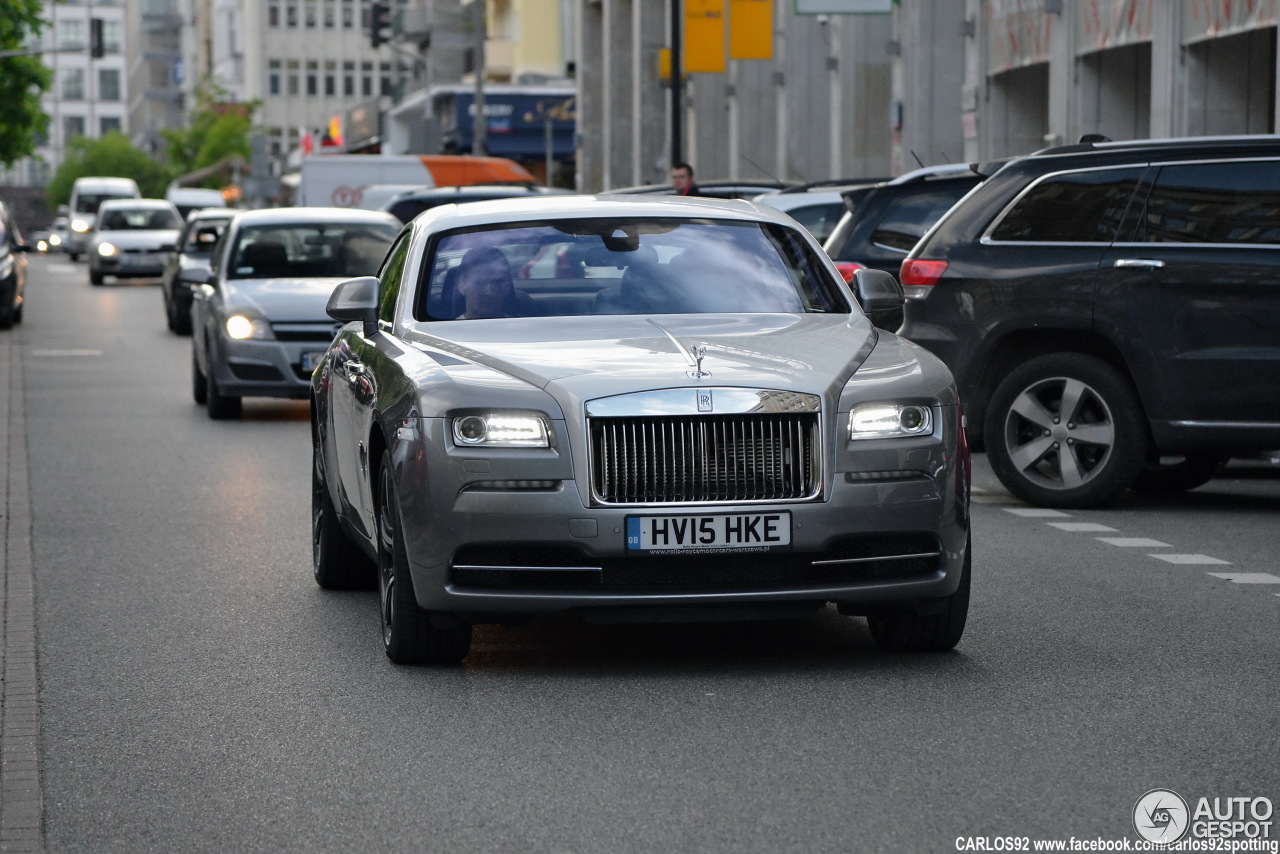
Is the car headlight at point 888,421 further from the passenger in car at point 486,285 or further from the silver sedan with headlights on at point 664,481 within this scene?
the passenger in car at point 486,285

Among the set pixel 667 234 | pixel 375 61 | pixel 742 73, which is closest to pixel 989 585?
pixel 667 234

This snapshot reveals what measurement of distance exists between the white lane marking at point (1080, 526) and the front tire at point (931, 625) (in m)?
3.59

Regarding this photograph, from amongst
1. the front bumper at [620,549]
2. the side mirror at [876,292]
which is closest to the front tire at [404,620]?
the front bumper at [620,549]

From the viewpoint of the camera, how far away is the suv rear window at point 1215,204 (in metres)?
11.0

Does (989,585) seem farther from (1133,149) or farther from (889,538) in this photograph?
(1133,149)

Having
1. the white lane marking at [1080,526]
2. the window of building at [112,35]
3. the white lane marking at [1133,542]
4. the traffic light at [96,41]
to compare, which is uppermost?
the window of building at [112,35]

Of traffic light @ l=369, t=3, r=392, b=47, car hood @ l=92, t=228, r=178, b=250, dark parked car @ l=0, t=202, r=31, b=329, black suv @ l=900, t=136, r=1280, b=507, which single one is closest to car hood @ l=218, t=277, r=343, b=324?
black suv @ l=900, t=136, r=1280, b=507

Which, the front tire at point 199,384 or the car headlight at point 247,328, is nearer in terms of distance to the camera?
the car headlight at point 247,328

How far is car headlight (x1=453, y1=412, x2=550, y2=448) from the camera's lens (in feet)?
22.2

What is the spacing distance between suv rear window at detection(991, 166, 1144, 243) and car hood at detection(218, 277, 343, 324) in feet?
22.4

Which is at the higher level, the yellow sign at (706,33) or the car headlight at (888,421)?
the yellow sign at (706,33)

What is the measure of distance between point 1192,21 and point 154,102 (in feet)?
513

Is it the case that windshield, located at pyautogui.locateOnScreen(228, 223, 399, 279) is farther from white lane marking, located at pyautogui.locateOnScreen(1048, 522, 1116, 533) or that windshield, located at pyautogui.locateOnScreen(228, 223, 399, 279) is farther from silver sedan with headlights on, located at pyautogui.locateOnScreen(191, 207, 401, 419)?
white lane marking, located at pyautogui.locateOnScreen(1048, 522, 1116, 533)

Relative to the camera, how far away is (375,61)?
127000 millimetres
